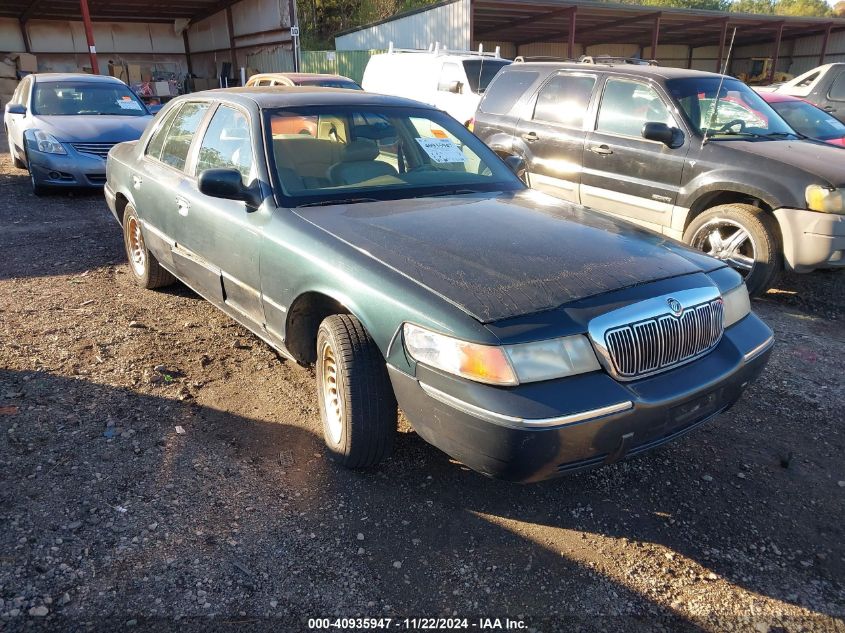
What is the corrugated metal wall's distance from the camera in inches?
735

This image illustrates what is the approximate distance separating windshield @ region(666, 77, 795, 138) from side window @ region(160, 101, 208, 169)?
427cm

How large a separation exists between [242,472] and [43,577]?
905 millimetres

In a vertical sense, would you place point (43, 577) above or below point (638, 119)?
below

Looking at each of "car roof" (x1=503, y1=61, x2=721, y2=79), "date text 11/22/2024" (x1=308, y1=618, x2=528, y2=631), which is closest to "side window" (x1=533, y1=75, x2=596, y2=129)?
"car roof" (x1=503, y1=61, x2=721, y2=79)

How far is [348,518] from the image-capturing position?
2783mm

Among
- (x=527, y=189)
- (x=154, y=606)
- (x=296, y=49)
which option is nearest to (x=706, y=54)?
(x=296, y=49)

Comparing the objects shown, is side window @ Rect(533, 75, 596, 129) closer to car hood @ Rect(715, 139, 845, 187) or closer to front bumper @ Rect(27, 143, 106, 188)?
car hood @ Rect(715, 139, 845, 187)

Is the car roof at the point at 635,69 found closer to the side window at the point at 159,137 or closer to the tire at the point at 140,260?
the side window at the point at 159,137

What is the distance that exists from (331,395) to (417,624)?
1.23 meters

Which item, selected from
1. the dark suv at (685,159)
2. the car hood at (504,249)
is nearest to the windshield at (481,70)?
the dark suv at (685,159)

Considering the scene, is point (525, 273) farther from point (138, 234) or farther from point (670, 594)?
point (138, 234)

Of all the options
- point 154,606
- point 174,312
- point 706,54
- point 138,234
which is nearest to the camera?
point 154,606

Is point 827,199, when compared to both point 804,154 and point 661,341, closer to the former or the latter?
point 804,154

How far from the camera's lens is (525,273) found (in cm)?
268
